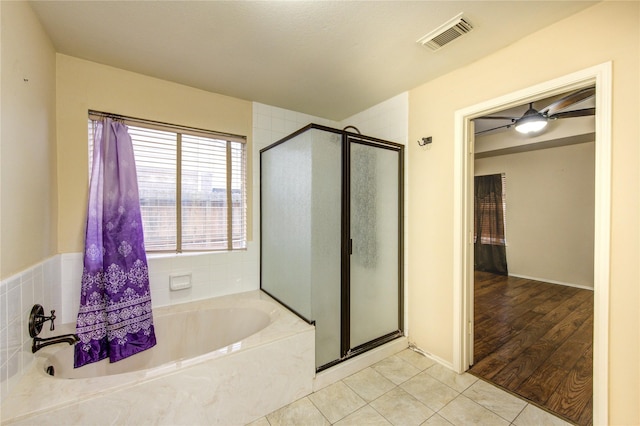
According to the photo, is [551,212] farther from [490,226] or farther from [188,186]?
[188,186]

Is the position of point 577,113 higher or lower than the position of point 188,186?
higher

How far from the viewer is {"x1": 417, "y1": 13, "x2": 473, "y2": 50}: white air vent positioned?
1.55 metres

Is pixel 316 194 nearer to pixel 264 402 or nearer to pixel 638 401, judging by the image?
pixel 264 402

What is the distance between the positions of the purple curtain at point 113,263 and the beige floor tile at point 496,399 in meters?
2.47

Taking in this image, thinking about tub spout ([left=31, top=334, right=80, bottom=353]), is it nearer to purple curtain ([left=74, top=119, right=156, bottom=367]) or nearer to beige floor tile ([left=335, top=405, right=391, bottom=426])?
purple curtain ([left=74, top=119, right=156, bottom=367])

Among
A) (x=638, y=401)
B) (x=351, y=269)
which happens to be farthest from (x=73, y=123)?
(x=638, y=401)

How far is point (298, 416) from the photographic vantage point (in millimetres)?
1644

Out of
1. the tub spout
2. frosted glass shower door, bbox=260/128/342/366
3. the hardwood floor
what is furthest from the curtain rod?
the hardwood floor

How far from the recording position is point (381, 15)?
4.89ft

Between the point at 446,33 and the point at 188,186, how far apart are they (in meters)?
2.37

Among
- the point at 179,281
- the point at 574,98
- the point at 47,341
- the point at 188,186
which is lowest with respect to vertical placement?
the point at 47,341

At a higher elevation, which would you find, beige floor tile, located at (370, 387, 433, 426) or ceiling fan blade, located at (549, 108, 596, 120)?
ceiling fan blade, located at (549, 108, 596, 120)

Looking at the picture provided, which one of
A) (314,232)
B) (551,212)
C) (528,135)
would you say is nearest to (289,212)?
(314,232)

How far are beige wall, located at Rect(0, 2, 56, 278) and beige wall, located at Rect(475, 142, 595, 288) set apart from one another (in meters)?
6.38
